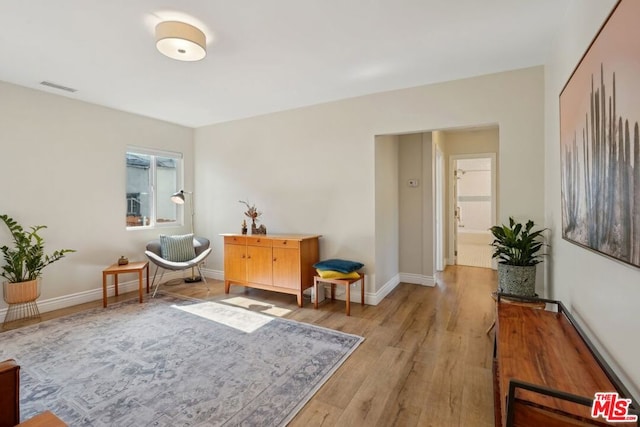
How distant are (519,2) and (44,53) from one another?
12.6 feet

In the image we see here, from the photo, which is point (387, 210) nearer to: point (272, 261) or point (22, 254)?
point (272, 261)

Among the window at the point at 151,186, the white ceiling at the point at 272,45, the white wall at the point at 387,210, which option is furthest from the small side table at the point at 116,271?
the white wall at the point at 387,210

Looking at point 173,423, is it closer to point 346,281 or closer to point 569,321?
point 346,281

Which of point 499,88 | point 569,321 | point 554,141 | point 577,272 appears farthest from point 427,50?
point 569,321

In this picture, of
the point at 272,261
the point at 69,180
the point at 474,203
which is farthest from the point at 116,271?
the point at 474,203

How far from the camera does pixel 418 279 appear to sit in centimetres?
453

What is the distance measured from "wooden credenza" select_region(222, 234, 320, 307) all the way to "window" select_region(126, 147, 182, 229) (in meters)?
1.49

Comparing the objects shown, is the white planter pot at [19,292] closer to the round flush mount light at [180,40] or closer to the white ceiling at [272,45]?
the white ceiling at [272,45]

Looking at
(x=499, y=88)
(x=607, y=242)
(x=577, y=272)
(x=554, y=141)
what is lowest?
(x=577, y=272)

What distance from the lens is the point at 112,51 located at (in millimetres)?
2564

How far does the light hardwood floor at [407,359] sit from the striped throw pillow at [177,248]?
0.52 m

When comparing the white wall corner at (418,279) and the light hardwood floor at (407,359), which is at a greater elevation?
the white wall corner at (418,279)
